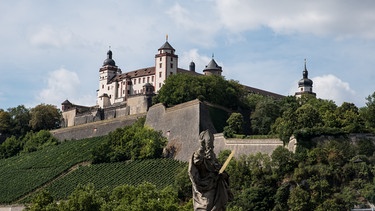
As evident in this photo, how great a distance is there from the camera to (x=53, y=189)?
77.2m

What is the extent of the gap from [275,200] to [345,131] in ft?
31.3

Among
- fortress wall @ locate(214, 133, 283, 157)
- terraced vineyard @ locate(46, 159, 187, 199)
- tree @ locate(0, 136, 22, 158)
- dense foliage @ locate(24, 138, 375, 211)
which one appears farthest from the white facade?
dense foliage @ locate(24, 138, 375, 211)

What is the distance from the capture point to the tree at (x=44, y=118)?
109250mm

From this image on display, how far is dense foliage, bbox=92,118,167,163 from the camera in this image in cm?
7831

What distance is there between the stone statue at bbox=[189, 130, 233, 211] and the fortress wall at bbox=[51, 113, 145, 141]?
3258 inches

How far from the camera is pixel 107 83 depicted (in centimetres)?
12019

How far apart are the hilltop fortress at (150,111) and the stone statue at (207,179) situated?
51.6 m

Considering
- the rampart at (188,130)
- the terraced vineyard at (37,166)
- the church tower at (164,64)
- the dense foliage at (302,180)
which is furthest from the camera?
the church tower at (164,64)

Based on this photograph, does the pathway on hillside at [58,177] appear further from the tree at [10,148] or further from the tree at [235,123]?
the tree at [10,148]

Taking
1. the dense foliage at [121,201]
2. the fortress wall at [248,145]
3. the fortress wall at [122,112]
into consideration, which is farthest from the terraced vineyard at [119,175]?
the fortress wall at [122,112]

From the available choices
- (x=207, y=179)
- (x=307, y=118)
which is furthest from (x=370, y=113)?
(x=207, y=179)

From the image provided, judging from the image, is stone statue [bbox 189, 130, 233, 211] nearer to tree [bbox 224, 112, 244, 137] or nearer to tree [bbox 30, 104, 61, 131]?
tree [bbox 224, 112, 244, 137]

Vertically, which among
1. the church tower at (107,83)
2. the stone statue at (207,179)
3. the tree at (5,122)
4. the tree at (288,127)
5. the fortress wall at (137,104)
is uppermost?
the church tower at (107,83)

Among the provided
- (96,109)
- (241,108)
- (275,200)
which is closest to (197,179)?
(275,200)
